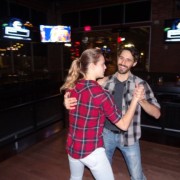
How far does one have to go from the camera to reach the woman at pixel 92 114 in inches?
55.1

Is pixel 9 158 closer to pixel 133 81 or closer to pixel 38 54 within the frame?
pixel 133 81

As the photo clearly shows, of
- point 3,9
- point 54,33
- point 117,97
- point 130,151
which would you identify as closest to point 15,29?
point 54,33

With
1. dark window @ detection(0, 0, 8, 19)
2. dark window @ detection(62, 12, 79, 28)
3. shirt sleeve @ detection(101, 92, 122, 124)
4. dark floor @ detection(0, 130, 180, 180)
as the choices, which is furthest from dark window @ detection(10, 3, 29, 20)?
shirt sleeve @ detection(101, 92, 122, 124)

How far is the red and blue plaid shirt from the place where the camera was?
139cm

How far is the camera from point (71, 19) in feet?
35.7

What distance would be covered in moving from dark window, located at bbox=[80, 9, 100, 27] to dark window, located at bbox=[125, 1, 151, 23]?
149 cm

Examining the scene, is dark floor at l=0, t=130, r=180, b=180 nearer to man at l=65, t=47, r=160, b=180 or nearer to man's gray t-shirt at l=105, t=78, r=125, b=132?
man at l=65, t=47, r=160, b=180

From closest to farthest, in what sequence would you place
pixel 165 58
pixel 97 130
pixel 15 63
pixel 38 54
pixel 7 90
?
pixel 97 130, pixel 7 90, pixel 165 58, pixel 15 63, pixel 38 54

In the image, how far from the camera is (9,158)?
320cm

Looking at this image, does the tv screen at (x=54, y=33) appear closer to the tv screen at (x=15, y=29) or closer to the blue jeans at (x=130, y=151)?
the tv screen at (x=15, y=29)

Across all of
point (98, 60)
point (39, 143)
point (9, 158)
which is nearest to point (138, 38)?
point (39, 143)

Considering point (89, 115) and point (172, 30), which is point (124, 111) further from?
point (172, 30)

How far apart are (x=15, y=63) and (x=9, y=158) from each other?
7.49 metres

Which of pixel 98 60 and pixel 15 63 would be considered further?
pixel 15 63
